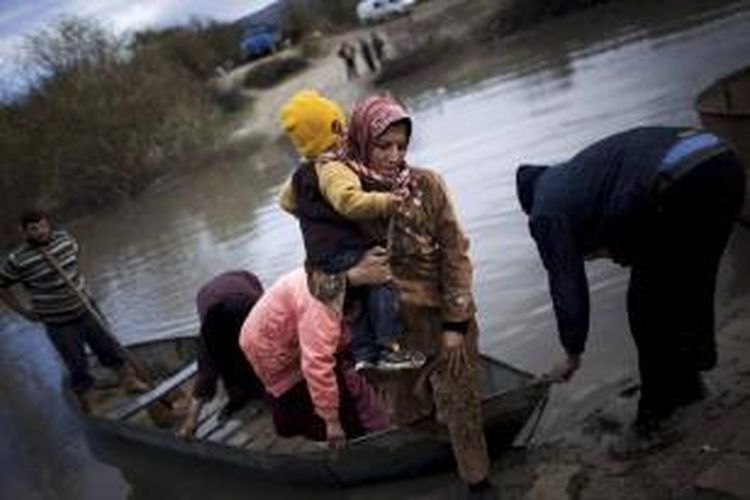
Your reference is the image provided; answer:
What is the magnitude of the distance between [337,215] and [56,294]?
5025mm

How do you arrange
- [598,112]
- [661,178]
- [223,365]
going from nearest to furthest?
[661,178] → [223,365] → [598,112]

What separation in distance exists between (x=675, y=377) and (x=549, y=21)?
34.0 metres

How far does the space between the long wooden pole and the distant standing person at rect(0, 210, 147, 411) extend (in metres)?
0.01

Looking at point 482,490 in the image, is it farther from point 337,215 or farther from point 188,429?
point 188,429

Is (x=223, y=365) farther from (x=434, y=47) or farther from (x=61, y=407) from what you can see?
(x=434, y=47)

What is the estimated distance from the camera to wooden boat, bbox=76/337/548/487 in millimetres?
6117

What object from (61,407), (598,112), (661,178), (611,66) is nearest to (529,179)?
(661,178)

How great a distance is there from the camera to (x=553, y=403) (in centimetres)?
721

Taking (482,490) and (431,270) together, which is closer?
(431,270)

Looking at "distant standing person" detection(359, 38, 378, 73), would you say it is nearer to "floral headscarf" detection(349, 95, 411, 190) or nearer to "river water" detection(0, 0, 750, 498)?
"river water" detection(0, 0, 750, 498)

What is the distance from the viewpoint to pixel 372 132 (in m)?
4.95

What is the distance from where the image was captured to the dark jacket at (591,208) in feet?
16.0

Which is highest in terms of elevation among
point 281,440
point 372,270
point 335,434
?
point 372,270

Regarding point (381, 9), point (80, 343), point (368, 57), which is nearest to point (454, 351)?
point (80, 343)
